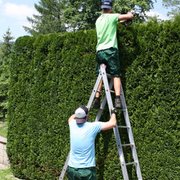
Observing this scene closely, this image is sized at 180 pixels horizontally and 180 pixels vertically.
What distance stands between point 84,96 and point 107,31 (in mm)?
1433

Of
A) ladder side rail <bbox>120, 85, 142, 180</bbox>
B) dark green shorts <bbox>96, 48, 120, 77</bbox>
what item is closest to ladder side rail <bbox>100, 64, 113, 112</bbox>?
dark green shorts <bbox>96, 48, 120, 77</bbox>

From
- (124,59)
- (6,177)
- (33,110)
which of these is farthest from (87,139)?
(6,177)

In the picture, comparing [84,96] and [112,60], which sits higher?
[112,60]

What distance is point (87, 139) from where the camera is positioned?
17.5 ft

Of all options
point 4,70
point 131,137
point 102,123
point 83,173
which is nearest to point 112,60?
point 102,123

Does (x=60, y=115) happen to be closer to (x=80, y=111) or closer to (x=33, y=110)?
(x=33, y=110)

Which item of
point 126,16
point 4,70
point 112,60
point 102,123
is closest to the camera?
point 102,123

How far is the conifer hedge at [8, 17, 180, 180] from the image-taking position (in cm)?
571

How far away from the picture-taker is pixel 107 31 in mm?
5859

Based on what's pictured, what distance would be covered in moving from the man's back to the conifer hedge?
0.33 m

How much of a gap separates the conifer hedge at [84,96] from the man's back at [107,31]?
0.33m

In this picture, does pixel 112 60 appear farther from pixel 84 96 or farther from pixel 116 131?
pixel 84 96

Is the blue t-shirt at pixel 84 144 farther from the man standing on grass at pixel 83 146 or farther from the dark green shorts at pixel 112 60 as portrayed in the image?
the dark green shorts at pixel 112 60

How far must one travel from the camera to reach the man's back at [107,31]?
19.0 ft
